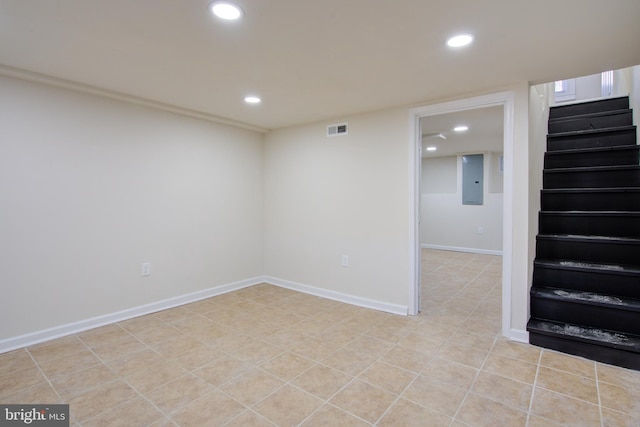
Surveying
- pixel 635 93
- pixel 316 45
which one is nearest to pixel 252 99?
pixel 316 45

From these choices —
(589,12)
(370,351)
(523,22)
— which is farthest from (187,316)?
(589,12)

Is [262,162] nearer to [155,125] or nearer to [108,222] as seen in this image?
[155,125]

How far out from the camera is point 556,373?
7.35 ft

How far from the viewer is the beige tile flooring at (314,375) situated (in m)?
1.83

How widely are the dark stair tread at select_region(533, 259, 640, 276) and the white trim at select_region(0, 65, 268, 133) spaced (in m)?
3.72

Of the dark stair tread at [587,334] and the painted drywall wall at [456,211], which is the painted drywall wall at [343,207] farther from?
the painted drywall wall at [456,211]

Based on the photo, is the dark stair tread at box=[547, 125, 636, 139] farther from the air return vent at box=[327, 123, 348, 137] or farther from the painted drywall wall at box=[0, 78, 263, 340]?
the painted drywall wall at box=[0, 78, 263, 340]

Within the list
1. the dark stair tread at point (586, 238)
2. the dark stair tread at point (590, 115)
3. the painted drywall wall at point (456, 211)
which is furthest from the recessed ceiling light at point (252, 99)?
the painted drywall wall at point (456, 211)

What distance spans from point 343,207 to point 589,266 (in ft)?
7.83

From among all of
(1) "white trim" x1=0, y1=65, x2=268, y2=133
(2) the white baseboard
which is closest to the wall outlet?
(1) "white trim" x1=0, y1=65, x2=268, y2=133

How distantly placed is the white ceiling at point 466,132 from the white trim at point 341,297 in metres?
2.01

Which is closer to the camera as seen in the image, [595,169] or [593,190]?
[593,190]

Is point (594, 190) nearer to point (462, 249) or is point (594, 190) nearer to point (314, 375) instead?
point (314, 375)

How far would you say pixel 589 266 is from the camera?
112 inches
